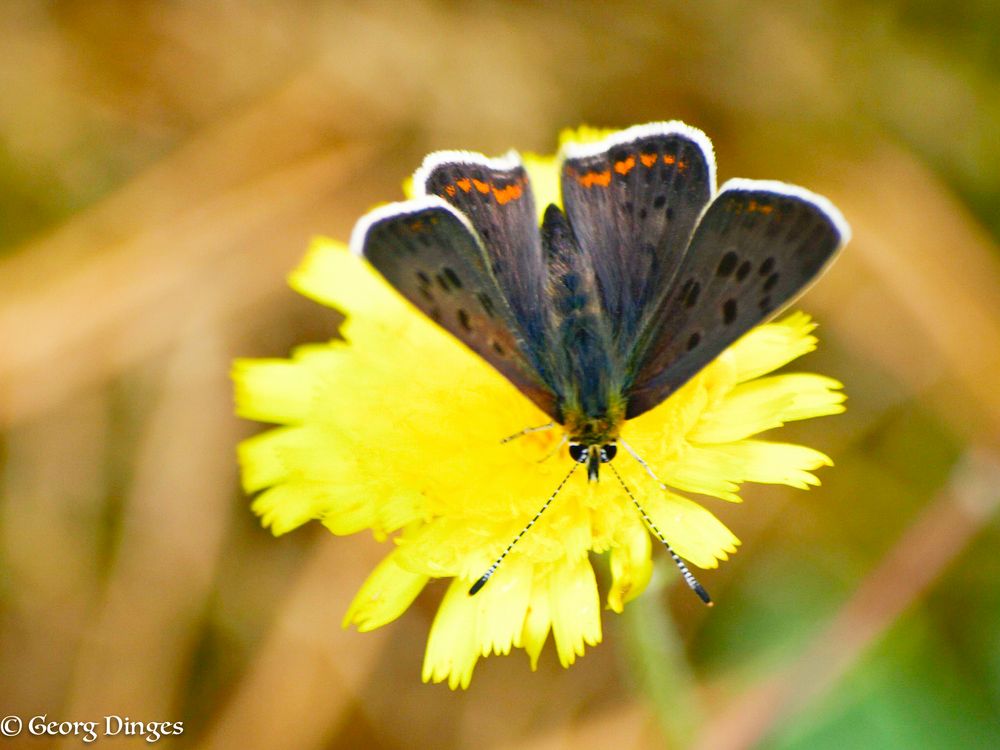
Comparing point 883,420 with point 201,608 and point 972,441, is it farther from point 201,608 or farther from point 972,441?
point 201,608

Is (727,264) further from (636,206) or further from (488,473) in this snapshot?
(488,473)

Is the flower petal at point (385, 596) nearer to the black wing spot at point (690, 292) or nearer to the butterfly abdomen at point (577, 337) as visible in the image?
the butterfly abdomen at point (577, 337)

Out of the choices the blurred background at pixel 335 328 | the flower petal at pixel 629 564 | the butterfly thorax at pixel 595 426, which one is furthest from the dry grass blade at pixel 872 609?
the butterfly thorax at pixel 595 426

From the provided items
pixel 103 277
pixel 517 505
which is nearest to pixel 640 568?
pixel 517 505

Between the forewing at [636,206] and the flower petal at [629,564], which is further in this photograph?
the forewing at [636,206]

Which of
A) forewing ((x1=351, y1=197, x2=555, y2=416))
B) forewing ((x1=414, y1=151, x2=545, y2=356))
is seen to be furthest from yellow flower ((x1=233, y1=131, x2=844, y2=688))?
forewing ((x1=414, y1=151, x2=545, y2=356))

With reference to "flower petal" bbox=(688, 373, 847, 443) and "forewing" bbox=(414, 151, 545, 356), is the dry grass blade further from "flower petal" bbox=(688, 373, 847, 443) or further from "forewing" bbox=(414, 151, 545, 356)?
"forewing" bbox=(414, 151, 545, 356)
